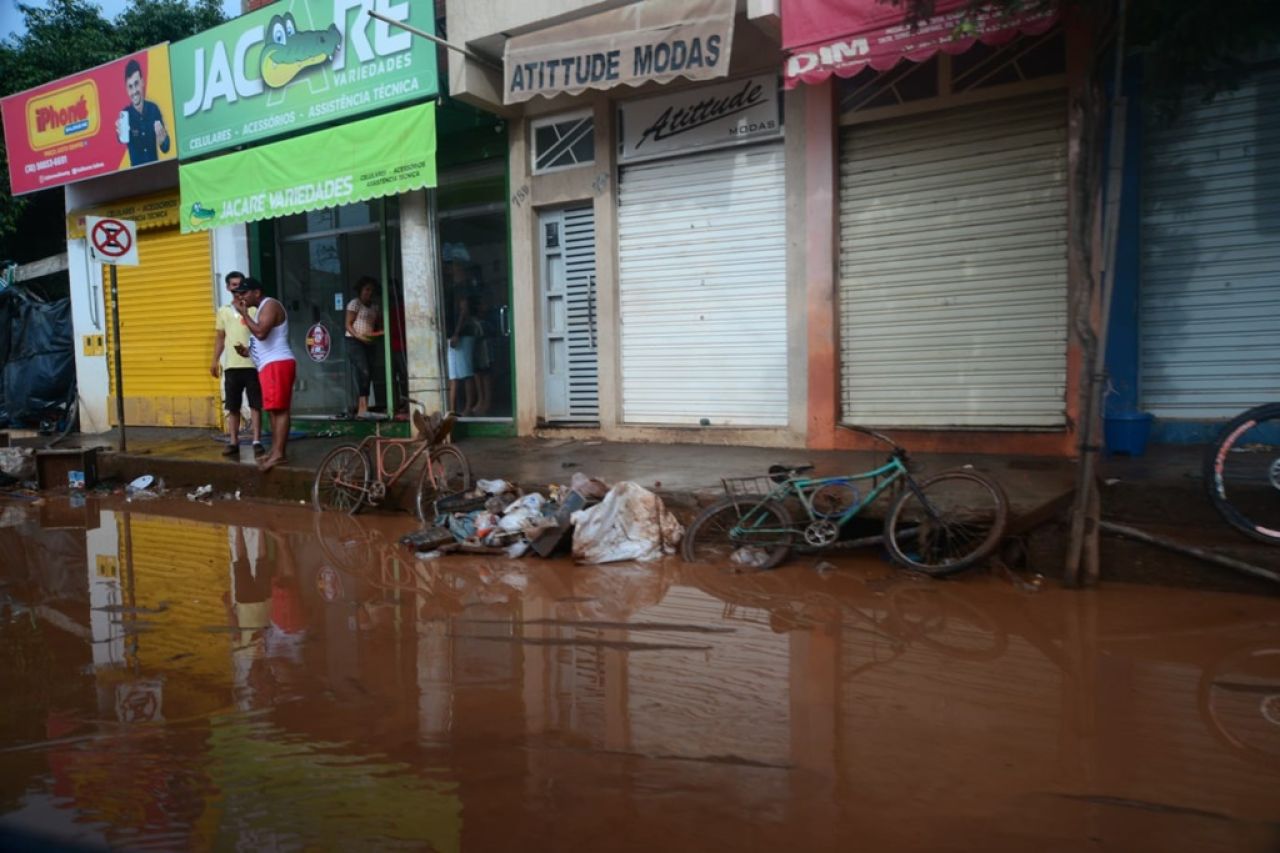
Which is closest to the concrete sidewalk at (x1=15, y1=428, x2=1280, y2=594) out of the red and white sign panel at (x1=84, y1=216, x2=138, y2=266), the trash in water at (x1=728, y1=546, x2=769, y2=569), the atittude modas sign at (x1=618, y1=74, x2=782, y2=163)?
the trash in water at (x1=728, y1=546, x2=769, y2=569)

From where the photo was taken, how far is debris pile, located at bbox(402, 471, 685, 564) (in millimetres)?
5961

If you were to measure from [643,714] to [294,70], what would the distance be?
998 centimetres

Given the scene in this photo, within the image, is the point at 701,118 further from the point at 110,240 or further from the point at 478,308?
the point at 110,240

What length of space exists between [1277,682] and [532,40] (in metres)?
8.05

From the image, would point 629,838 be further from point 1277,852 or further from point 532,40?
point 532,40

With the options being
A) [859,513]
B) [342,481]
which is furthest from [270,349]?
[859,513]

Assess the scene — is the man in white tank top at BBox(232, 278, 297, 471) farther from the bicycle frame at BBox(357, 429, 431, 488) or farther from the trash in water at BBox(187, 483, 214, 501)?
the bicycle frame at BBox(357, 429, 431, 488)

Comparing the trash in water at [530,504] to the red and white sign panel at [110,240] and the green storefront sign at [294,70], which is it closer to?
the green storefront sign at [294,70]

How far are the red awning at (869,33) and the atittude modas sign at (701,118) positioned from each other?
3.55ft

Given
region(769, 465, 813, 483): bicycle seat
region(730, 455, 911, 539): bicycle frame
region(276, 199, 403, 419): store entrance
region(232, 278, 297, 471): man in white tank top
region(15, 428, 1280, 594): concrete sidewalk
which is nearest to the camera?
region(15, 428, 1280, 594): concrete sidewalk

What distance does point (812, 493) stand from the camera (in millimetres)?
5625

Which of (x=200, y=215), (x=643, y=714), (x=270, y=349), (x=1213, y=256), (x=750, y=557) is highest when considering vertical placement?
(x=200, y=215)

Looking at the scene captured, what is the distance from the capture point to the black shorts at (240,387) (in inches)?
390

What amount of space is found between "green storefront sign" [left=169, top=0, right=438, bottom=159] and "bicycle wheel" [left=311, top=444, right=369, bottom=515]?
161 inches
